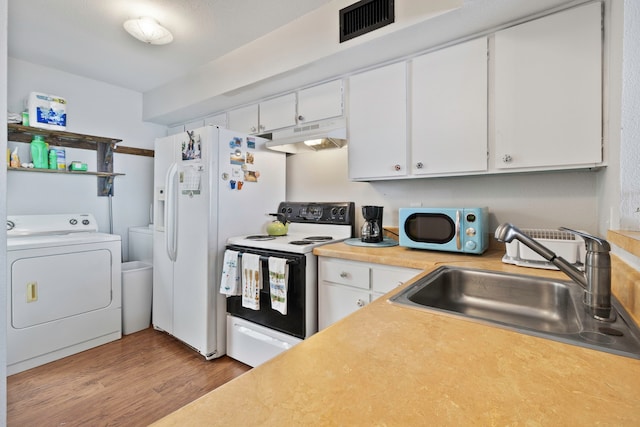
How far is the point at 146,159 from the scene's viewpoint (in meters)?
3.67

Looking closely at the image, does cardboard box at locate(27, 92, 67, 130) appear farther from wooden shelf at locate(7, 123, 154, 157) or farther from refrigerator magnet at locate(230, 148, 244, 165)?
refrigerator magnet at locate(230, 148, 244, 165)

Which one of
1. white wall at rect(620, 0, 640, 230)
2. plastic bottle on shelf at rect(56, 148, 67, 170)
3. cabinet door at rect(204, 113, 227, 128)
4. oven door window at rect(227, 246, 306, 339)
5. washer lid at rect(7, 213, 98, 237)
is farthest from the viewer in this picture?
cabinet door at rect(204, 113, 227, 128)

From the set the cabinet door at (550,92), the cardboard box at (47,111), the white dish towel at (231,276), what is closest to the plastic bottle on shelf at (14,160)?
the cardboard box at (47,111)

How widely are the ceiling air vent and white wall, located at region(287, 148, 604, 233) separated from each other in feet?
3.10

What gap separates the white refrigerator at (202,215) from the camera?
2.27 meters

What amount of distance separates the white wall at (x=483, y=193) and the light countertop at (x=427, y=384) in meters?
1.42

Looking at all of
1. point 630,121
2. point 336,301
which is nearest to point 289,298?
point 336,301

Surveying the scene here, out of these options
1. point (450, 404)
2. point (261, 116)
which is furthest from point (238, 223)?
point (450, 404)

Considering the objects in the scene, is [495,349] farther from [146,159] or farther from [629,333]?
[146,159]

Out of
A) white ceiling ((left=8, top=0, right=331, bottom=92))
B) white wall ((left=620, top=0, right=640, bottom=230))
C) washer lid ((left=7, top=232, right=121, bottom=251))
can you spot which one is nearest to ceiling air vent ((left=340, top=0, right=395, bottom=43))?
white ceiling ((left=8, top=0, right=331, bottom=92))

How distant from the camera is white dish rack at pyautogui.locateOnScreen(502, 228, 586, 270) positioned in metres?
1.36

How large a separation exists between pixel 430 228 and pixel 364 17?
1.33 meters

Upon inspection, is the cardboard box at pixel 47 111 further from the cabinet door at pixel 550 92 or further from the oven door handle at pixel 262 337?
the cabinet door at pixel 550 92

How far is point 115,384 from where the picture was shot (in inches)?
78.5
